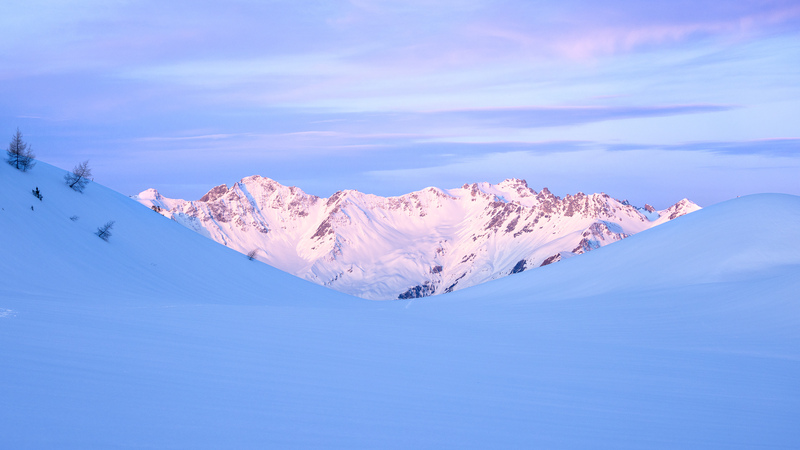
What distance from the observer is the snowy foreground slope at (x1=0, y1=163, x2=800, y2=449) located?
532cm

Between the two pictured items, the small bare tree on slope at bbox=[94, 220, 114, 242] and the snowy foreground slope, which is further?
the small bare tree on slope at bbox=[94, 220, 114, 242]

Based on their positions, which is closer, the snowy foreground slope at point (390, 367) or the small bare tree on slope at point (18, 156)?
the snowy foreground slope at point (390, 367)

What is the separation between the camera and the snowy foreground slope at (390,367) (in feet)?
17.5

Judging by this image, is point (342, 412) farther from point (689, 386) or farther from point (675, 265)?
point (675, 265)

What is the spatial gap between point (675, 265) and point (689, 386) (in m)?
14.8

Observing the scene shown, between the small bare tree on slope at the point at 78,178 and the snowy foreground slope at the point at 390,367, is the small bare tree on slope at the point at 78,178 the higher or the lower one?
the higher one

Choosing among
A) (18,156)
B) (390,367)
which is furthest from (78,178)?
(390,367)

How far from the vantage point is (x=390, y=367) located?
26.6ft

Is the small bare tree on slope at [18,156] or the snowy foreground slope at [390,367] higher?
the small bare tree on slope at [18,156]

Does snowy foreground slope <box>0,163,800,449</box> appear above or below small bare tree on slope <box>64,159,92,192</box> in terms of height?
below

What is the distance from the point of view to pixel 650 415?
6332 millimetres

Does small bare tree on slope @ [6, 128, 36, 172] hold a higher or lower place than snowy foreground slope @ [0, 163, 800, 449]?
higher

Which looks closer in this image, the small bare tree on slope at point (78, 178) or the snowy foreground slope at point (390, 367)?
the snowy foreground slope at point (390, 367)

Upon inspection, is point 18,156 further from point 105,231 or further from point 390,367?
point 390,367
